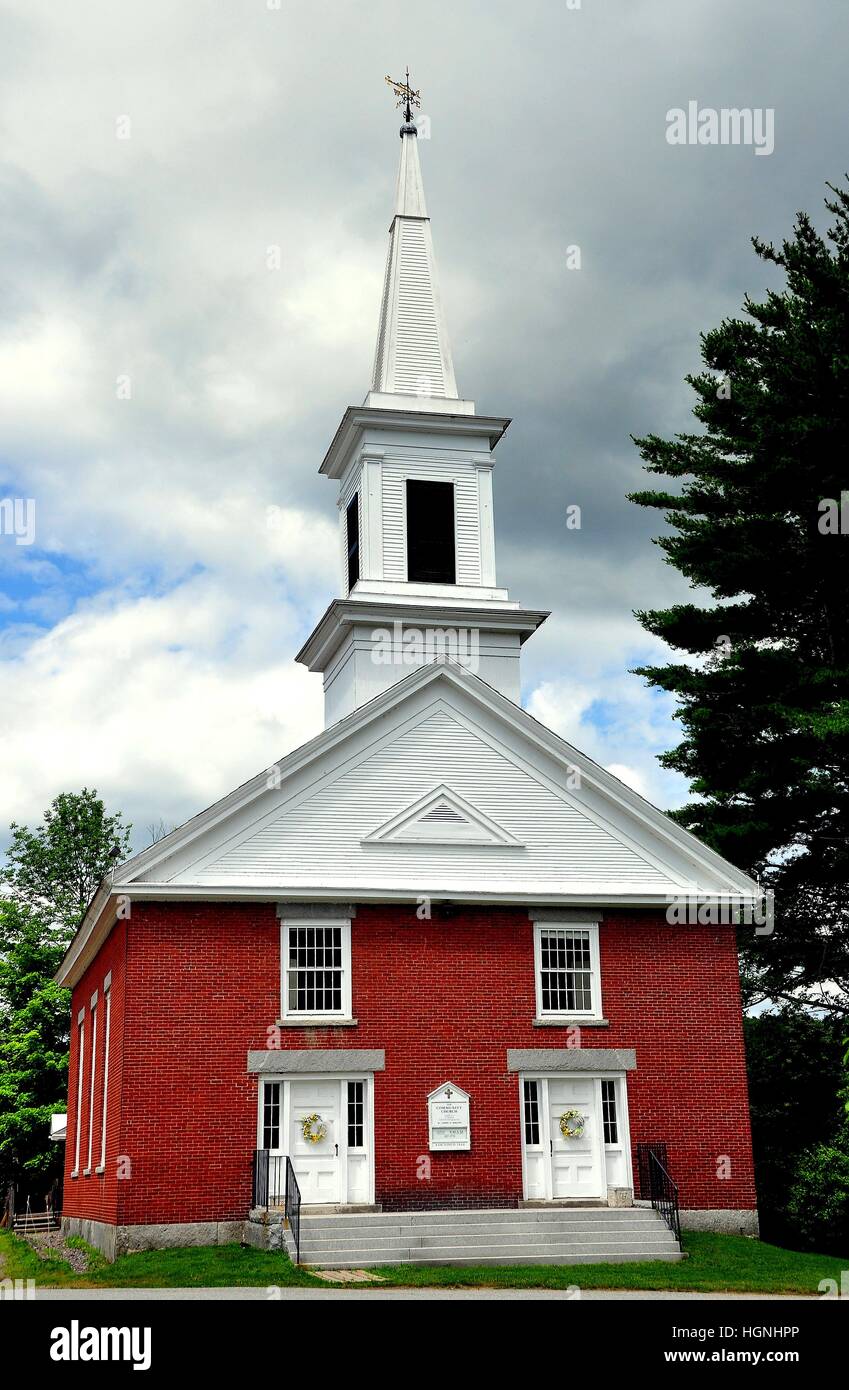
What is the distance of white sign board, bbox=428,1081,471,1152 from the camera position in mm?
21109

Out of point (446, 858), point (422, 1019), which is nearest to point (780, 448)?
point (446, 858)

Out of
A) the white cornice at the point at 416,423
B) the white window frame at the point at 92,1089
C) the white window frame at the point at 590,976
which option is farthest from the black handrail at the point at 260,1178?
the white cornice at the point at 416,423

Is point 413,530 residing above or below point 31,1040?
above

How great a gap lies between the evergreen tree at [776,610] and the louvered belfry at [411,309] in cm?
598

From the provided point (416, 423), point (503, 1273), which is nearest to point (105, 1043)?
point (503, 1273)

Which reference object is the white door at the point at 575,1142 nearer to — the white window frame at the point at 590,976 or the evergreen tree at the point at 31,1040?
the white window frame at the point at 590,976

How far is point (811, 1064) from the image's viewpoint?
2775 cm

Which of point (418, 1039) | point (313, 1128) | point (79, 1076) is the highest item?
point (418, 1039)

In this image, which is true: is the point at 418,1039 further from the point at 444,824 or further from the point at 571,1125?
the point at 444,824

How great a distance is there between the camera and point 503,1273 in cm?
1677

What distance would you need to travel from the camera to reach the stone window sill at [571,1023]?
2200 cm

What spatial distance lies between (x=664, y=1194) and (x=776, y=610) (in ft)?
48.6

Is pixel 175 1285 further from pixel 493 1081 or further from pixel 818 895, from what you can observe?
pixel 818 895

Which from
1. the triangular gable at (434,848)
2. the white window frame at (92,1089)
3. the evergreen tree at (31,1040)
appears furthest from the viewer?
the evergreen tree at (31,1040)
